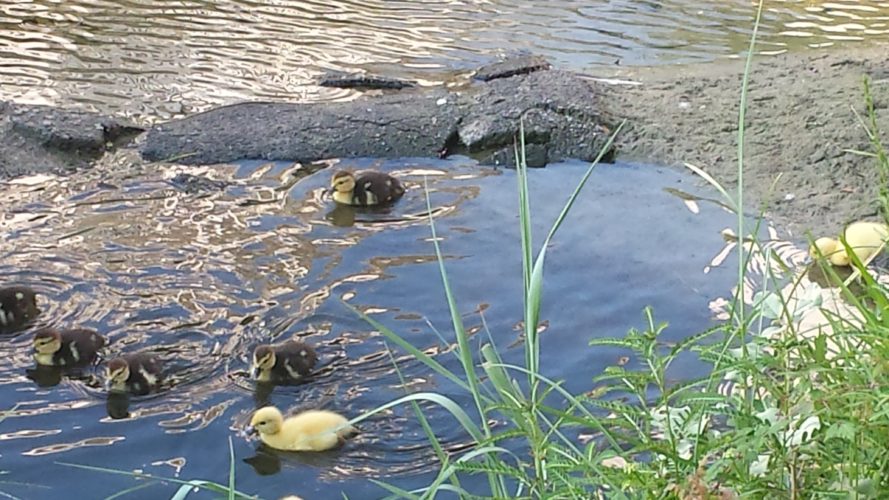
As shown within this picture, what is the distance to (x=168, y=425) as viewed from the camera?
11.2 ft

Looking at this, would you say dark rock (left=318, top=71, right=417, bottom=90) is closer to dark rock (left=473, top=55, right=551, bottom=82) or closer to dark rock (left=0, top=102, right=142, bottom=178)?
dark rock (left=473, top=55, right=551, bottom=82)

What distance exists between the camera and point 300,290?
4.15 meters

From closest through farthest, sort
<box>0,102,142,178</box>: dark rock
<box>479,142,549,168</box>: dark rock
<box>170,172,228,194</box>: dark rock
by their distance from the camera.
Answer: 1. <box>170,172,228,194</box>: dark rock
2. <box>0,102,142,178</box>: dark rock
3. <box>479,142,549,168</box>: dark rock

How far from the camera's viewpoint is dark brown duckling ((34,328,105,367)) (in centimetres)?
361

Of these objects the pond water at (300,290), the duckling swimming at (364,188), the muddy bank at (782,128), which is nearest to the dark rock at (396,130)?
the pond water at (300,290)

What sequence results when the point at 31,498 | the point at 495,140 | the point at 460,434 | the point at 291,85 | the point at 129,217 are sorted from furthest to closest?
the point at 291,85 → the point at 495,140 → the point at 129,217 → the point at 460,434 → the point at 31,498

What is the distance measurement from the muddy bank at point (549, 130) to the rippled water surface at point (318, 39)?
595 mm

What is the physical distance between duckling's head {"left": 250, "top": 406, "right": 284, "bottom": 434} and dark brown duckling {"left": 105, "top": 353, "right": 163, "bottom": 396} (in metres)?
0.41

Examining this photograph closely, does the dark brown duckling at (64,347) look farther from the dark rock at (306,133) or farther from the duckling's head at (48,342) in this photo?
the dark rock at (306,133)

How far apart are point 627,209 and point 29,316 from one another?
2343 millimetres

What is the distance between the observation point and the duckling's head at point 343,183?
4715mm

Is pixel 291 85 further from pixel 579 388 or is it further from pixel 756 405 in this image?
pixel 756 405

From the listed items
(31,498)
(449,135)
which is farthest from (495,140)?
(31,498)

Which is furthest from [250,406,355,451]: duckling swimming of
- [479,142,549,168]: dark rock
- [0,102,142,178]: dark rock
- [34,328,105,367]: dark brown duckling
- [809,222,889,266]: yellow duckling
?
[0,102,142,178]: dark rock
